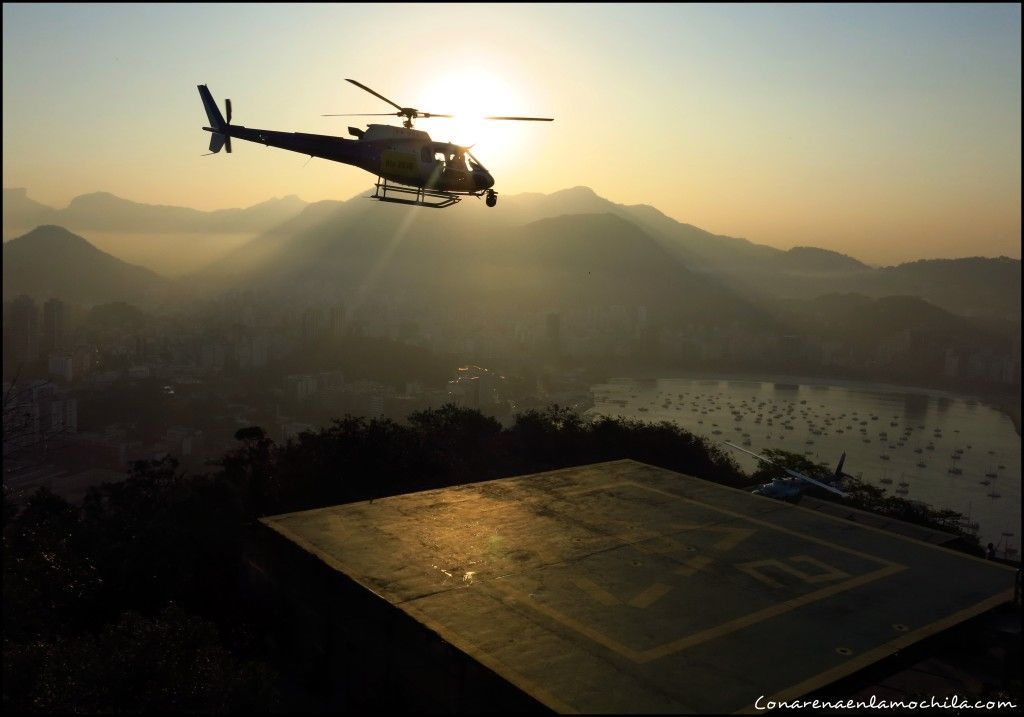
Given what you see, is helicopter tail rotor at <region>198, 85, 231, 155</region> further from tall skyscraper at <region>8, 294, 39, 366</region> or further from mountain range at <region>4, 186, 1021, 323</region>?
mountain range at <region>4, 186, 1021, 323</region>

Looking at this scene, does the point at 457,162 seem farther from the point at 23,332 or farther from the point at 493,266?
the point at 493,266

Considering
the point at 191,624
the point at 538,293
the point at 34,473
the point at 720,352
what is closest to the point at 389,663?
the point at 191,624

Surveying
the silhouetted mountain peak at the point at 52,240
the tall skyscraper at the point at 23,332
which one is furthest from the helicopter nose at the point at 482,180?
the silhouetted mountain peak at the point at 52,240

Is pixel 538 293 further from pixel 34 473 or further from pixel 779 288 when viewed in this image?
pixel 34 473

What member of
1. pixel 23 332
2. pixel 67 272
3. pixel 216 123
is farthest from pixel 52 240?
pixel 216 123

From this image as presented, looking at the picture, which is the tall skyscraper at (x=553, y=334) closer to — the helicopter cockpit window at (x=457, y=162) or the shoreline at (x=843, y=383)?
the shoreline at (x=843, y=383)

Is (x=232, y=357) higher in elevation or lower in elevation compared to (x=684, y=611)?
lower

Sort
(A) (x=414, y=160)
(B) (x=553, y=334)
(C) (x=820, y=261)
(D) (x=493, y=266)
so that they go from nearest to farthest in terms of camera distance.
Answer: (A) (x=414, y=160) → (B) (x=553, y=334) → (D) (x=493, y=266) → (C) (x=820, y=261)

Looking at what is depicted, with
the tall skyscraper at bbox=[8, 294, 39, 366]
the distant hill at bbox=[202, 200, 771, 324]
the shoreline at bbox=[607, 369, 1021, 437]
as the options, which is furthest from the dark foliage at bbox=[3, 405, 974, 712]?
the distant hill at bbox=[202, 200, 771, 324]
